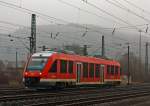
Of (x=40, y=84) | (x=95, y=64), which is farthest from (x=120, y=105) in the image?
(x=95, y=64)

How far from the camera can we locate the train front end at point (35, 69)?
2902 centimetres

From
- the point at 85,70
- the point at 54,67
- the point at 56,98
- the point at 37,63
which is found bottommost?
the point at 56,98

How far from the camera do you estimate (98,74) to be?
3881 centimetres

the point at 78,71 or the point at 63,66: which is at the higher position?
the point at 63,66

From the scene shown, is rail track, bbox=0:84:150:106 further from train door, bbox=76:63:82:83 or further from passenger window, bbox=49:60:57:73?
train door, bbox=76:63:82:83

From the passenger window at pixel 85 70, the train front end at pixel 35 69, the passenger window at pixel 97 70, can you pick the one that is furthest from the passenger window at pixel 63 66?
the passenger window at pixel 97 70

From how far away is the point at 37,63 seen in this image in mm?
30016

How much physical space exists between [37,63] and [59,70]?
171 cm

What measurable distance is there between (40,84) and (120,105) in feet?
32.3

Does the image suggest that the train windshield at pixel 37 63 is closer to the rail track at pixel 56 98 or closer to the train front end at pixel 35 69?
the train front end at pixel 35 69

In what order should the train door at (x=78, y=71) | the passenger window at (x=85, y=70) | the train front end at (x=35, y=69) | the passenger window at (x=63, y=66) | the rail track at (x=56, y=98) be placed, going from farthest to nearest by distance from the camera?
the passenger window at (x=85, y=70) → the train door at (x=78, y=71) → the passenger window at (x=63, y=66) → the train front end at (x=35, y=69) → the rail track at (x=56, y=98)

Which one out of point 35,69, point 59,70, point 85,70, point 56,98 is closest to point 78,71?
point 85,70

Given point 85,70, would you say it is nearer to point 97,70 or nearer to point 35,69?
point 97,70

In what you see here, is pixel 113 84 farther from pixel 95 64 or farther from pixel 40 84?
pixel 40 84
